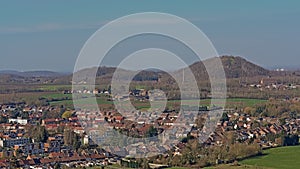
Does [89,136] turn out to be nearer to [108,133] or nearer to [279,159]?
[108,133]

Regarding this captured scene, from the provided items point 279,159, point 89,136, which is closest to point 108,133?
point 89,136

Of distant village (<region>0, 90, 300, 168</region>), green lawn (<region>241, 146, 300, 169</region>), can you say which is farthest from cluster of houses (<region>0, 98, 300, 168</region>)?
green lawn (<region>241, 146, 300, 169</region>)

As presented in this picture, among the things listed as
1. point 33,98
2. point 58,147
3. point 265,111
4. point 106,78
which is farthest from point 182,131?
point 33,98

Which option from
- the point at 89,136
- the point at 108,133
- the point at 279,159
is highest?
the point at 108,133

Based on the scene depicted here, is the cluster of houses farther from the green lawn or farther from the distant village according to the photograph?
the green lawn

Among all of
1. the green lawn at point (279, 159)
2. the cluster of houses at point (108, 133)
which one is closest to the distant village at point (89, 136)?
the cluster of houses at point (108, 133)

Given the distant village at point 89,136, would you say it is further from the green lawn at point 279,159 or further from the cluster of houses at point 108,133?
the green lawn at point 279,159

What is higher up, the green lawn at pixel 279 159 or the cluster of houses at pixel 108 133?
the cluster of houses at pixel 108 133

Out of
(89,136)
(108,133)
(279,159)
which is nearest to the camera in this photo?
(108,133)
